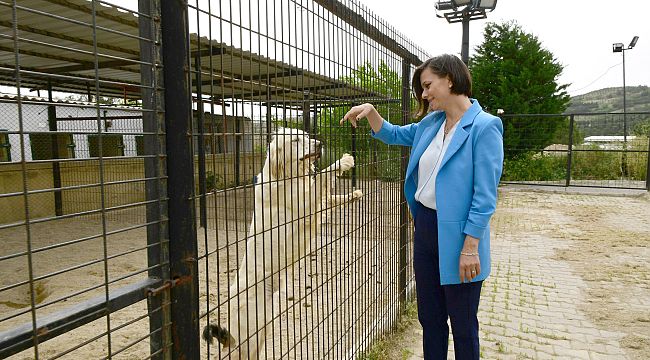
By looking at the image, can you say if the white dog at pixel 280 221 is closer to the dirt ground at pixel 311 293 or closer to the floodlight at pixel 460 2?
the dirt ground at pixel 311 293

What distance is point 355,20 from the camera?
2.99 m

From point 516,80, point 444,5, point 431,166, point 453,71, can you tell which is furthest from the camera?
point 516,80

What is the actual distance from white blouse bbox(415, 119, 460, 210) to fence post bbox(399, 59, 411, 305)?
1.77m

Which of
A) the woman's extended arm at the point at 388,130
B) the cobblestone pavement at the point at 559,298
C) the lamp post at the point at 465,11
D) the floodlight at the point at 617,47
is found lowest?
the cobblestone pavement at the point at 559,298

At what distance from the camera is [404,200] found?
14.7 feet

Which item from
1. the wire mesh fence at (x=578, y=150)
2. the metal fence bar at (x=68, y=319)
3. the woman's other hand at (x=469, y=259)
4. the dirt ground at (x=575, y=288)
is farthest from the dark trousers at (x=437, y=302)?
the wire mesh fence at (x=578, y=150)

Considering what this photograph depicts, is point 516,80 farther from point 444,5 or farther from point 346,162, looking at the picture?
point 346,162

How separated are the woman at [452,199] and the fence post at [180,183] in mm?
1381

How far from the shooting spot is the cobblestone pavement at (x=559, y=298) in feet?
12.8

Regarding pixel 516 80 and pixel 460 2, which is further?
pixel 516 80

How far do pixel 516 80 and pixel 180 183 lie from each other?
738 inches

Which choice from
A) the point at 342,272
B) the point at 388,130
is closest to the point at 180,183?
the point at 388,130

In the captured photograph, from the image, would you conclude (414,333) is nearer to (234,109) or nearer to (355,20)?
(355,20)

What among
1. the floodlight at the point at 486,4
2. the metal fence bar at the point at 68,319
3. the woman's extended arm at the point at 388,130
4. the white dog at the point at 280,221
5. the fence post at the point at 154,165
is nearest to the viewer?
the metal fence bar at the point at 68,319
